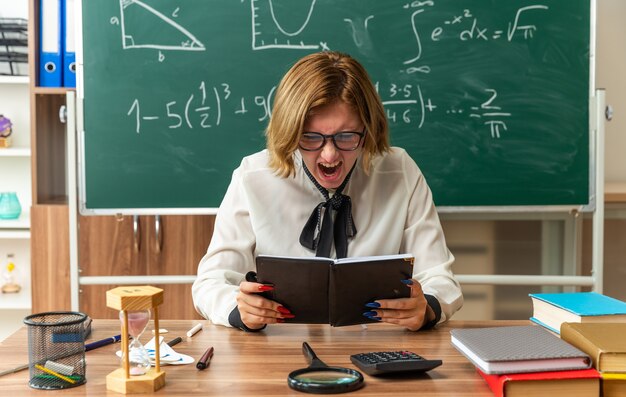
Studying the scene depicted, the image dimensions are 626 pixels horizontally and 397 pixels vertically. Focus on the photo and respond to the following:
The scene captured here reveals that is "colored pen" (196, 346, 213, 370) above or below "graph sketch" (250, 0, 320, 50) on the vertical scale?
below

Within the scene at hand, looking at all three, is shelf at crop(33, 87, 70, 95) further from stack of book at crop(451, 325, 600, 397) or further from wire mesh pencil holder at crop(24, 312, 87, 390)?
stack of book at crop(451, 325, 600, 397)

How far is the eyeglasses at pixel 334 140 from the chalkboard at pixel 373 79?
0.92m

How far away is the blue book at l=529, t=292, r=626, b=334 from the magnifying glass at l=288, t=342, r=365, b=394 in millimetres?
450

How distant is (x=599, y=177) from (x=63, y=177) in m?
2.13

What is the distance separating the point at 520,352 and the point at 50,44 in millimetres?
2289

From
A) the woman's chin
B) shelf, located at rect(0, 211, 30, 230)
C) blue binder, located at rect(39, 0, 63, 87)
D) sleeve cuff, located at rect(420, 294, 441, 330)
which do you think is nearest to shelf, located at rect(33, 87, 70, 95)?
blue binder, located at rect(39, 0, 63, 87)

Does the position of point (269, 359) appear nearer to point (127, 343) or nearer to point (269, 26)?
point (127, 343)

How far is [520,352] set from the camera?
1153mm

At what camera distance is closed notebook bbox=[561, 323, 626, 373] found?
112 cm

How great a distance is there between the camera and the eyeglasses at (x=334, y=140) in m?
1.78

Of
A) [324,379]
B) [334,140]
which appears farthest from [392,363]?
[334,140]

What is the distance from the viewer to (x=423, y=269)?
6.21ft

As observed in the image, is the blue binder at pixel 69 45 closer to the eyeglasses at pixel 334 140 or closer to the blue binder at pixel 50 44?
the blue binder at pixel 50 44

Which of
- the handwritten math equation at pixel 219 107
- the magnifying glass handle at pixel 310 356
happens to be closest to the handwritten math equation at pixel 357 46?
the handwritten math equation at pixel 219 107
